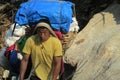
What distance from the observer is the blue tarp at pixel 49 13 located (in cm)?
728

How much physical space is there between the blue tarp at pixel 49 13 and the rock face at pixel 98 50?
418 millimetres

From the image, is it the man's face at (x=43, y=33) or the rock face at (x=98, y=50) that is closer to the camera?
the rock face at (x=98, y=50)

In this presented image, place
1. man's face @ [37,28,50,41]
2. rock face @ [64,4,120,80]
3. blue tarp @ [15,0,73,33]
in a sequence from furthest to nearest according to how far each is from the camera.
A: blue tarp @ [15,0,73,33] < man's face @ [37,28,50,41] < rock face @ [64,4,120,80]

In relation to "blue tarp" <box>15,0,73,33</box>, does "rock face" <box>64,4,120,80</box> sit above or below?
below

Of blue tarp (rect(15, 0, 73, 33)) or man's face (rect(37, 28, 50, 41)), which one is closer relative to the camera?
man's face (rect(37, 28, 50, 41))

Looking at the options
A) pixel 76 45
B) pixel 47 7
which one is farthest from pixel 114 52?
pixel 47 7

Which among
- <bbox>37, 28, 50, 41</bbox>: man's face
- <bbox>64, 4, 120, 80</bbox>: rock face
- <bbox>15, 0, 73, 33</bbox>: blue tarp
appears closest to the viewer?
<bbox>64, 4, 120, 80</bbox>: rock face

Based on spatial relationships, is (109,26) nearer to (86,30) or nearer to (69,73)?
(86,30)

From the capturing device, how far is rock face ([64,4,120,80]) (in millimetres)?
6309

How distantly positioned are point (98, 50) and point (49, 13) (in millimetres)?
1035

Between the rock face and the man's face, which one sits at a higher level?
the man's face

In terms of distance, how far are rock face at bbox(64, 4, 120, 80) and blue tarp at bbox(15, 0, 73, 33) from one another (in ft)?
1.37

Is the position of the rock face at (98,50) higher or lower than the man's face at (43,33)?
lower

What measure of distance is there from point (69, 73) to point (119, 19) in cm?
128
